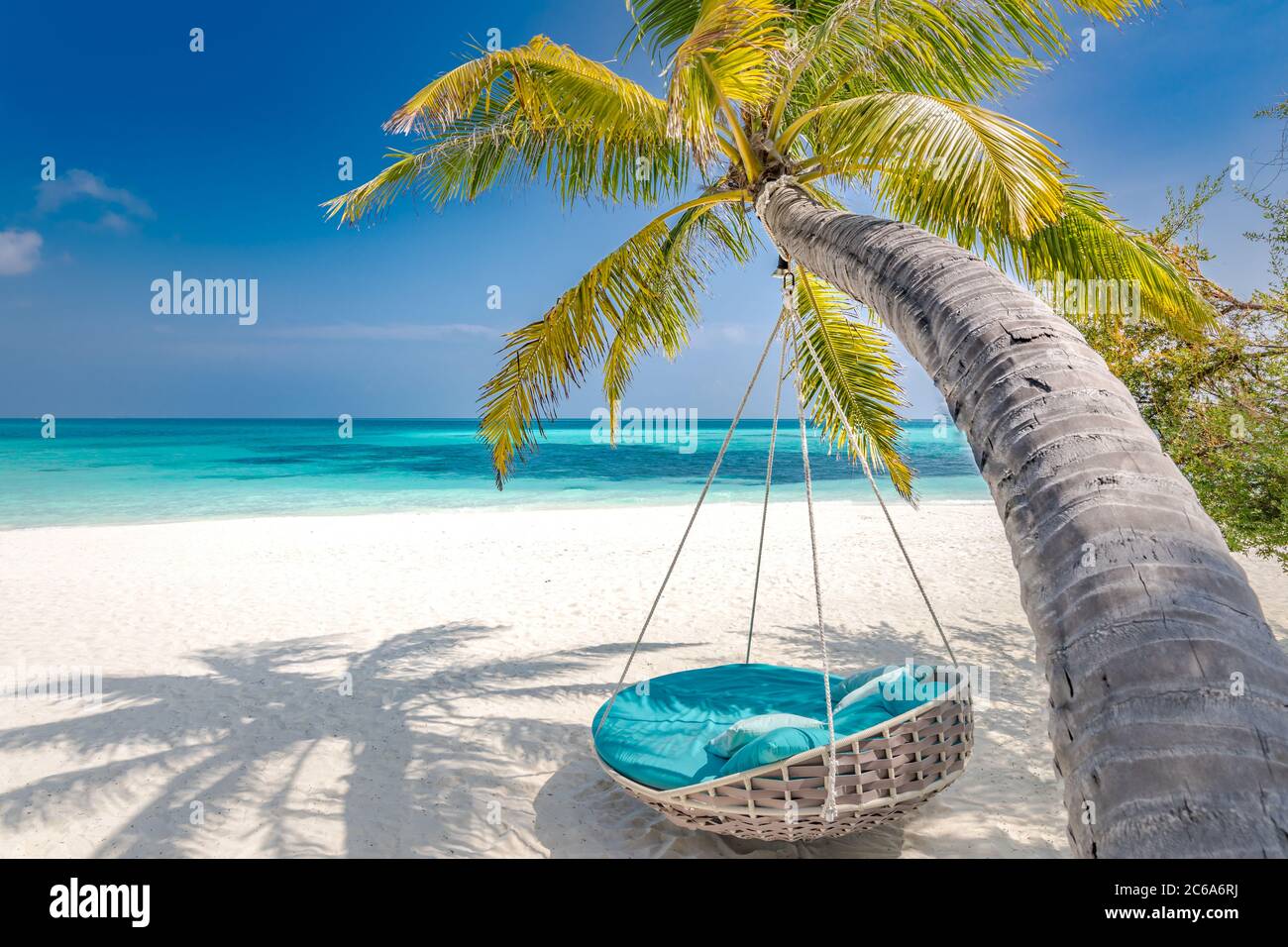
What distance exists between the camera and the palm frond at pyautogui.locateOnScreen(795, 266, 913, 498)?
581 cm

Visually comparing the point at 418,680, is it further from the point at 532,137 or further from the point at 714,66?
the point at 714,66

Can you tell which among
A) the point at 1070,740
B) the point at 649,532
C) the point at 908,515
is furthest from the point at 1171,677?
the point at 908,515

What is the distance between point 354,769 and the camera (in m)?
3.87

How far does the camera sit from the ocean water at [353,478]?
18703mm

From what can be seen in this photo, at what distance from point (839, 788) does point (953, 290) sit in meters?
1.85

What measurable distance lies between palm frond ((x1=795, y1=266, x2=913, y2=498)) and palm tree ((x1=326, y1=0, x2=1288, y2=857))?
0.07ft

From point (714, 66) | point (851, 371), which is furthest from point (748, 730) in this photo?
point (851, 371)

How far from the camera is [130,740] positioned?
13.6ft

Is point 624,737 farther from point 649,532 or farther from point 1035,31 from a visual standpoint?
point 649,532

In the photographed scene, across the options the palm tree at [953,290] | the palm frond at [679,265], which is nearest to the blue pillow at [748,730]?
the palm tree at [953,290]

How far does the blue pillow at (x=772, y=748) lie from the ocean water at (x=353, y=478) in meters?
10.7

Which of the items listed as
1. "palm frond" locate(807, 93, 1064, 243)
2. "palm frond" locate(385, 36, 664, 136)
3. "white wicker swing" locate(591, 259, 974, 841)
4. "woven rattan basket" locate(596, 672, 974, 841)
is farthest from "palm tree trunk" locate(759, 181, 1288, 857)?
"palm frond" locate(385, 36, 664, 136)

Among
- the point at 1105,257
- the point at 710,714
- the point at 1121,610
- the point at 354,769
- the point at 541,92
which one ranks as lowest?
the point at 354,769

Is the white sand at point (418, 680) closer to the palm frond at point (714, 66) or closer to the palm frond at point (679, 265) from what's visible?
the palm frond at point (679, 265)
